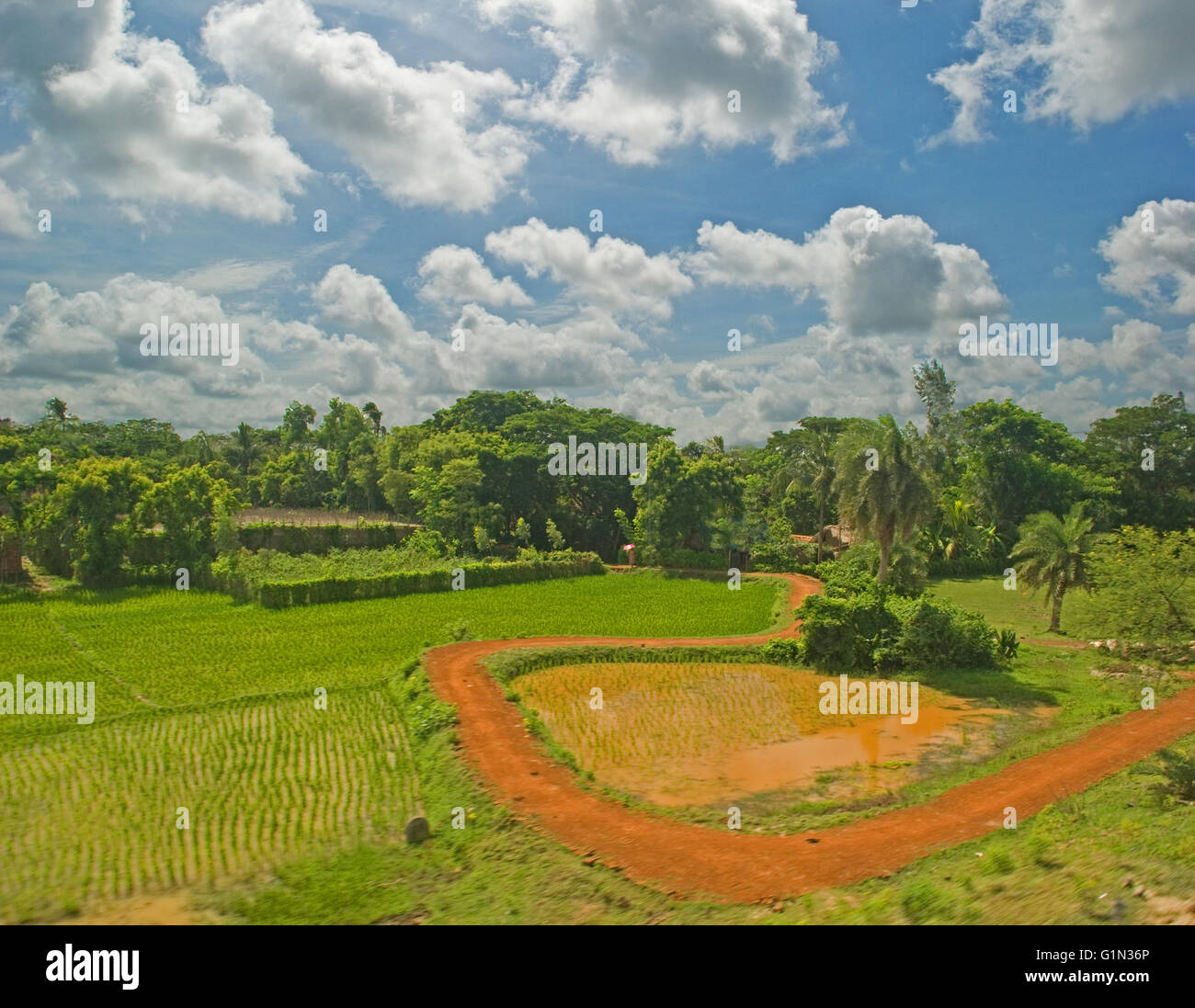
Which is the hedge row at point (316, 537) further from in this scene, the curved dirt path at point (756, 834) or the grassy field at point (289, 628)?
the curved dirt path at point (756, 834)

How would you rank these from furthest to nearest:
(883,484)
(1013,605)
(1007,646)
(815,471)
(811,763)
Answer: (815,471) < (1013,605) < (883,484) < (1007,646) < (811,763)

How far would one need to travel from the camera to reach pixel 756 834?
10.3 metres

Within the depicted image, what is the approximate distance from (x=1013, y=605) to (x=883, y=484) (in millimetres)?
13305

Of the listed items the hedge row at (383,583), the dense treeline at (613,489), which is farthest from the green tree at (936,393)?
the hedge row at (383,583)

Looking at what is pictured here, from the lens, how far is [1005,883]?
304 inches

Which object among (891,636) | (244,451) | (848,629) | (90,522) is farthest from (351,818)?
(244,451)

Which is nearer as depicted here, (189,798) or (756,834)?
(756,834)

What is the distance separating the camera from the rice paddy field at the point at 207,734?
936 cm

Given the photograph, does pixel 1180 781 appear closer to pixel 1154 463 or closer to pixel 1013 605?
pixel 1013 605

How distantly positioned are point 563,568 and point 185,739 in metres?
24.3

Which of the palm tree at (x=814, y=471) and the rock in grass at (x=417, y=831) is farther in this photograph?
the palm tree at (x=814, y=471)

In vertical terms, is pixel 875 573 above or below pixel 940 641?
above

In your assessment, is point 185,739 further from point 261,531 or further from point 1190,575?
point 261,531

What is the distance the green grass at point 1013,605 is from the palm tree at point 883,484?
494 centimetres
